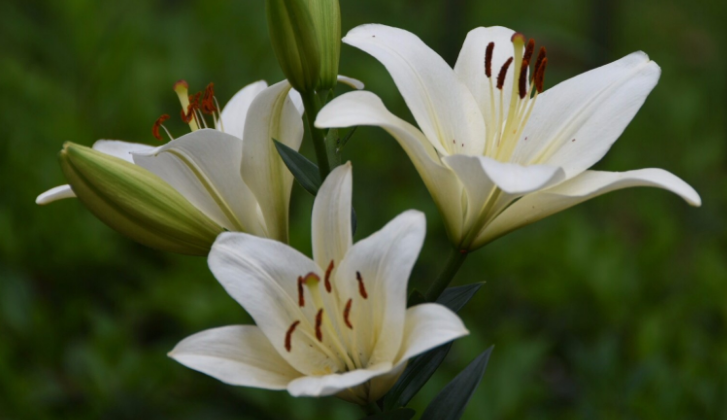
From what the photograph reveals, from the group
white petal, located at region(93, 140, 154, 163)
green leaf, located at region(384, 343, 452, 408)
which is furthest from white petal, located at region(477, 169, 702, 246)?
white petal, located at region(93, 140, 154, 163)

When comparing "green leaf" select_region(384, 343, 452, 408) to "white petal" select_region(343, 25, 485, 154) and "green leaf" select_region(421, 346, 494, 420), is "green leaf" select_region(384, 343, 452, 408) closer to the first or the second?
"green leaf" select_region(421, 346, 494, 420)

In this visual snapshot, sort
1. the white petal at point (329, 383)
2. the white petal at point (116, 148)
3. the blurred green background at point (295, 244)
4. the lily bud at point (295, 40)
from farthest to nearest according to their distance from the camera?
the blurred green background at point (295, 244) < the white petal at point (116, 148) < the lily bud at point (295, 40) < the white petal at point (329, 383)

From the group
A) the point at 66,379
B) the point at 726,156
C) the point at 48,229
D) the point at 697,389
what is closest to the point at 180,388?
the point at 66,379

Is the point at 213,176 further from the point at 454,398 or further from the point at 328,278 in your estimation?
the point at 454,398

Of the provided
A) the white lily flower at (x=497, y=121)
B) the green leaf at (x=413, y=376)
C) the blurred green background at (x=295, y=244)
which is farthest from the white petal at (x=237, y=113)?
the blurred green background at (x=295, y=244)

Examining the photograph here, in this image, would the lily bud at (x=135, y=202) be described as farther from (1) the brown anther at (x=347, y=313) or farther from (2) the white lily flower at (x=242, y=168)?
(1) the brown anther at (x=347, y=313)

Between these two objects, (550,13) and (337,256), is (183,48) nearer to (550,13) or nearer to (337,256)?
(337,256)

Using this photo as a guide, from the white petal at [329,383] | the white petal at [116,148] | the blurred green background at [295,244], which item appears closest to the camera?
the white petal at [329,383]
